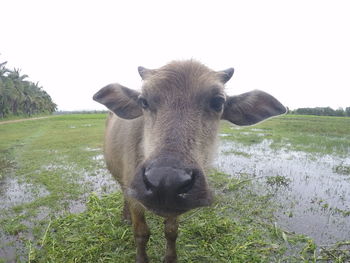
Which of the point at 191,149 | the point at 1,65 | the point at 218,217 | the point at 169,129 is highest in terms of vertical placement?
the point at 1,65

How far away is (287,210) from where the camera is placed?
4469mm

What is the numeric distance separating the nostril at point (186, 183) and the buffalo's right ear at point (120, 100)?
1.52 metres

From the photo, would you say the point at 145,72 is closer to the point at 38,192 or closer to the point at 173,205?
the point at 173,205

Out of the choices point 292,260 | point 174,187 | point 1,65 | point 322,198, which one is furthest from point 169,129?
point 1,65

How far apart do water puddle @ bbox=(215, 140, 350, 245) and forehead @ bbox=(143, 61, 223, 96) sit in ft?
10.1

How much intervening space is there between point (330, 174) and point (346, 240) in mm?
3853

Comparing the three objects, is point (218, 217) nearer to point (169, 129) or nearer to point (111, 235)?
point (111, 235)

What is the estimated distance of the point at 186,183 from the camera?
5.25 ft

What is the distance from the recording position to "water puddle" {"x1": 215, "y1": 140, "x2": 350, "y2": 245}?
396cm

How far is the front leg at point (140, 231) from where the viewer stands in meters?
2.89

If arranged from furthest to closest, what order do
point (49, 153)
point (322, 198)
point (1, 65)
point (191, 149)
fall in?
point (1, 65), point (49, 153), point (322, 198), point (191, 149)

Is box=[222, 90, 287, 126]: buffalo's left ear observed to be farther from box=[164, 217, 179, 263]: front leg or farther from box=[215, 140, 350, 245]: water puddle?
box=[215, 140, 350, 245]: water puddle

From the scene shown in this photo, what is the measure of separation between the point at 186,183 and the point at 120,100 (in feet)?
5.80

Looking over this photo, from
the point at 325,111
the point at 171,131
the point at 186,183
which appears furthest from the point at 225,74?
the point at 325,111
